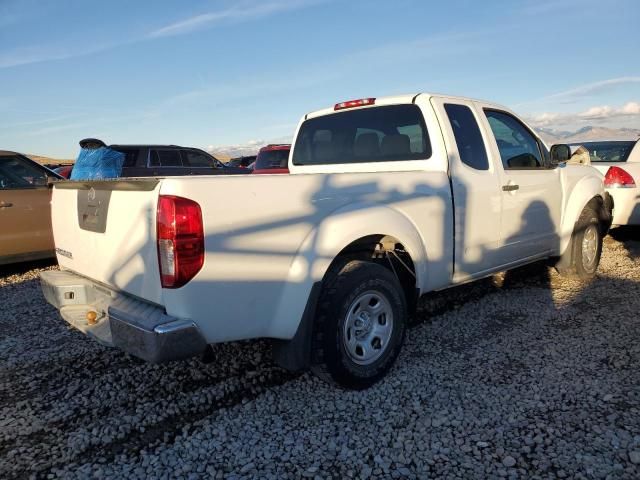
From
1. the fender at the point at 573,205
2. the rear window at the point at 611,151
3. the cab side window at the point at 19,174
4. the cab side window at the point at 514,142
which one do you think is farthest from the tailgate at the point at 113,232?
the rear window at the point at 611,151

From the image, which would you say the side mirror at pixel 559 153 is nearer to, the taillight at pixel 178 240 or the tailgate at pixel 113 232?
the taillight at pixel 178 240

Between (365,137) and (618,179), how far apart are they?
16.4 feet

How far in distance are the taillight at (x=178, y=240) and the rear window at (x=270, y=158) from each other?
27.0 feet

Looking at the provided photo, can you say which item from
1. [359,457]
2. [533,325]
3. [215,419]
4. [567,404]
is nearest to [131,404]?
[215,419]

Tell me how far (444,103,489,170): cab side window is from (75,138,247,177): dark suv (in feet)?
28.9

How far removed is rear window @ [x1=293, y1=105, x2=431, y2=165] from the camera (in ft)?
12.8

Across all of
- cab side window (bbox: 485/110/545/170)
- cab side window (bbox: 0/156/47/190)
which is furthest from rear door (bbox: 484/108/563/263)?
cab side window (bbox: 0/156/47/190)

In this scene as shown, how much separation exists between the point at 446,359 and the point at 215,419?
1738 mm

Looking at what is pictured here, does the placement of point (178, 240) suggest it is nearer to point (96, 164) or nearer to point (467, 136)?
point (467, 136)

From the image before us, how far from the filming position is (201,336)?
244 cm

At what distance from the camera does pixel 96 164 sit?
5.56m

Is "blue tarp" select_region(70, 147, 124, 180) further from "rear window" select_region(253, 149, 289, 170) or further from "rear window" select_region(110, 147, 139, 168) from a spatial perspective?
"rear window" select_region(110, 147, 139, 168)

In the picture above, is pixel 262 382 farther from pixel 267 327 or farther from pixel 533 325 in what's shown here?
pixel 533 325

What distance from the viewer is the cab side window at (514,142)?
441cm
